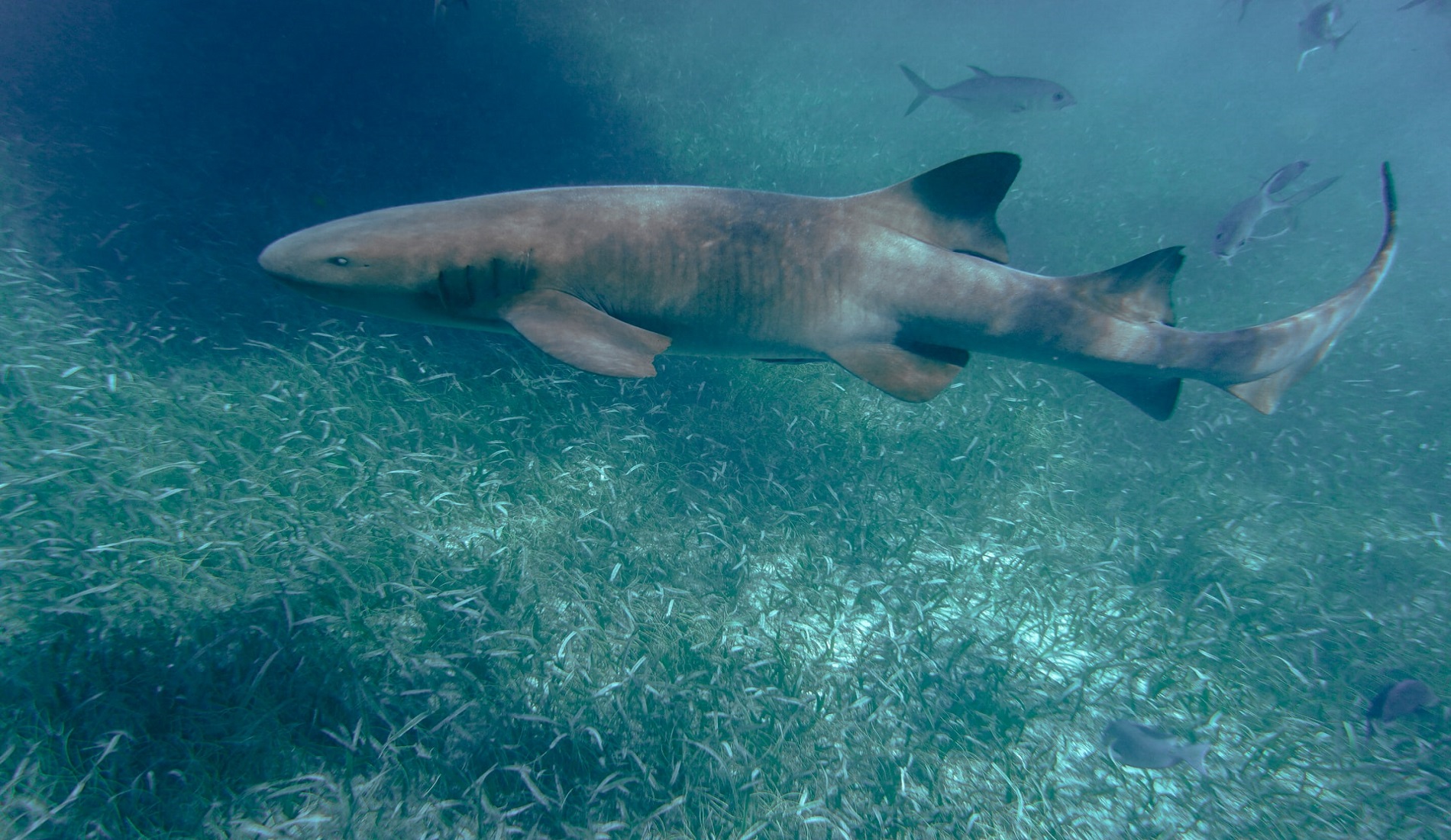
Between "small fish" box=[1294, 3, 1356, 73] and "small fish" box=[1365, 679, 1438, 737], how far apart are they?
14125 mm

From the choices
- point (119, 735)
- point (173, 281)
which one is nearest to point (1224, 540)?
point (119, 735)

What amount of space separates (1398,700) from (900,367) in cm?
504

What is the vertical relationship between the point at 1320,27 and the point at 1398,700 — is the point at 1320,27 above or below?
above

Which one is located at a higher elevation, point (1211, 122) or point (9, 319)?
point (1211, 122)

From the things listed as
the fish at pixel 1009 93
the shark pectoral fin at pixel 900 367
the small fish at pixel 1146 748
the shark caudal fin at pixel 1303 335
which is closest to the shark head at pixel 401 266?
the shark pectoral fin at pixel 900 367

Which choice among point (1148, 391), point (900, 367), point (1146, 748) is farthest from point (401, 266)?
point (1146, 748)

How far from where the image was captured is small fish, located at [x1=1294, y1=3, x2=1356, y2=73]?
1093 centimetres

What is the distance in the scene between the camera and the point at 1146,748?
3615 millimetres

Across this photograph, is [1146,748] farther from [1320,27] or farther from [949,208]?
[1320,27]

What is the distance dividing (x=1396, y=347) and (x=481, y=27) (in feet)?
58.0

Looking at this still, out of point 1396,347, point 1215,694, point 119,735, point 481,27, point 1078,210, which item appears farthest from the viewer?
point 1078,210

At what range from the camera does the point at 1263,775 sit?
12.2ft

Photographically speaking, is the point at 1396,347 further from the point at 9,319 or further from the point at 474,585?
the point at 9,319

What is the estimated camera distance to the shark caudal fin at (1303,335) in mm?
3814
